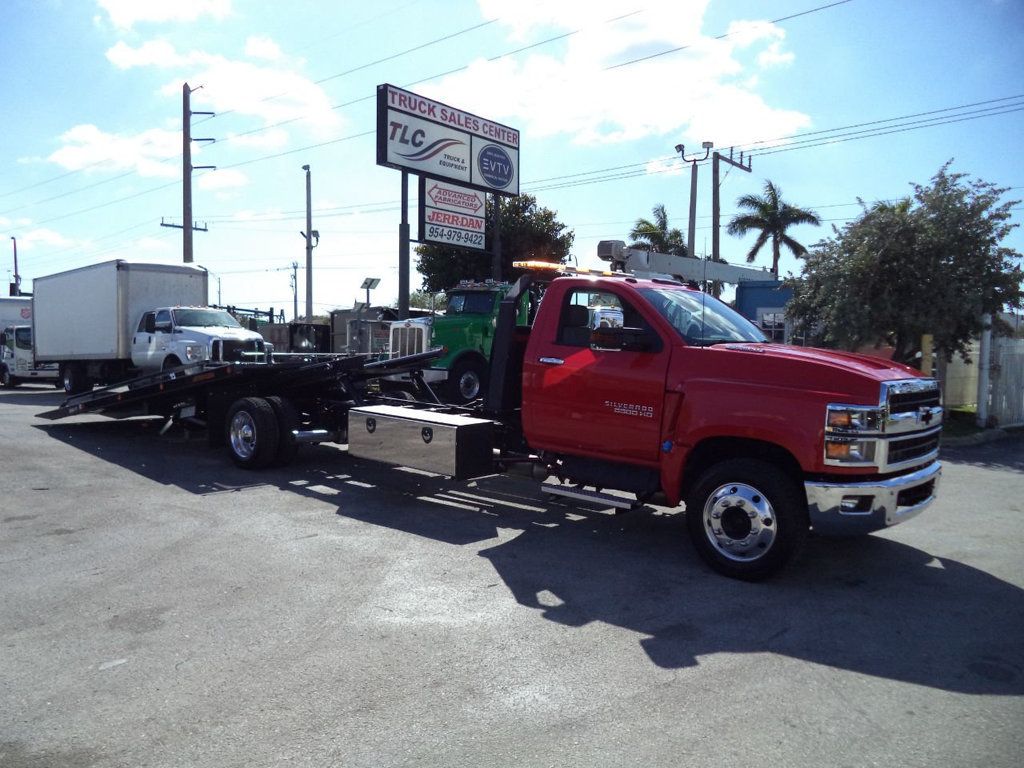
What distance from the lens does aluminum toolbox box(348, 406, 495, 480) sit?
290 inches

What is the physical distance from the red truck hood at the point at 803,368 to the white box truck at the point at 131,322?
496 inches

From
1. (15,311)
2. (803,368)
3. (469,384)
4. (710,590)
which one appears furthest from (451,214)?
(15,311)

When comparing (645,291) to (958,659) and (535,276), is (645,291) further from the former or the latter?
(958,659)

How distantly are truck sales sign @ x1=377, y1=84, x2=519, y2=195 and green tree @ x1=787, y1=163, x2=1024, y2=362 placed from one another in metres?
9.96

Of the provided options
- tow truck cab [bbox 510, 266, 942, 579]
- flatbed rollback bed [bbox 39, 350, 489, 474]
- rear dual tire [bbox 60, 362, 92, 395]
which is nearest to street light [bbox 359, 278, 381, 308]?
rear dual tire [bbox 60, 362, 92, 395]

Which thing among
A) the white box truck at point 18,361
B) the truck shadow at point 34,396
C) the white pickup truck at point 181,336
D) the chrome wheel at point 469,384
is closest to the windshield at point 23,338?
the white box truck at point 18,361

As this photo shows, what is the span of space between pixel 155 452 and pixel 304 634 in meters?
7.65

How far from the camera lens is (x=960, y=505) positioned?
8336 mm

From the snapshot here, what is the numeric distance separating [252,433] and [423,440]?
2957mm

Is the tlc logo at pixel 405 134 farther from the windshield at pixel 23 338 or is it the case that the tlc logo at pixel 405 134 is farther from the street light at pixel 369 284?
the windshield at pixel 23 338

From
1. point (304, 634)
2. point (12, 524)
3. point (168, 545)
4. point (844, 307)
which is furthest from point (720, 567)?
point (844, 307)

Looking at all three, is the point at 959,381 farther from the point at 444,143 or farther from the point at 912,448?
the point at 912,448

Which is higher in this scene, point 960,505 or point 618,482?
point 618,482

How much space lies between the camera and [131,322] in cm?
1927
